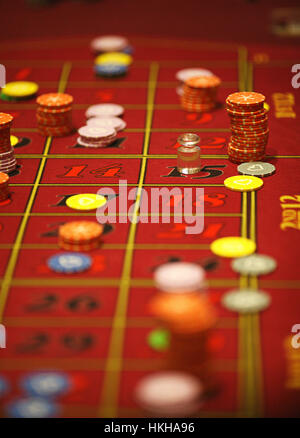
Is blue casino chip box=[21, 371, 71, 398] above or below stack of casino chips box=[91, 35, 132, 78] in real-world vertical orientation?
below

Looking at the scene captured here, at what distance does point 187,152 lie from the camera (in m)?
8.16

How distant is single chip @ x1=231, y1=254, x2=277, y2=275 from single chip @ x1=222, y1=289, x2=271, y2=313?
9.7 inches

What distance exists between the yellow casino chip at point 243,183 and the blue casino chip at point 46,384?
2928mm

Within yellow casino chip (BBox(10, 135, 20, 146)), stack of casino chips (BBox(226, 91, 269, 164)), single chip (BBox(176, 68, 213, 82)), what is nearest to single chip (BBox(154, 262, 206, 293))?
stack of casino chips (BBox(226, 91, 269, 164))

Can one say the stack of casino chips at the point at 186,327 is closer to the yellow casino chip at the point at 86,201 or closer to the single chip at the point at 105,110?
the yellow casino chip at the point at 86,201

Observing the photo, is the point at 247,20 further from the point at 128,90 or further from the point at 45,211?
the point at 45,211

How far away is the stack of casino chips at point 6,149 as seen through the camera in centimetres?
807

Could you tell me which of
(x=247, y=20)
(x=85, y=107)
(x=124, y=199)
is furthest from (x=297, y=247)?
(x=247, y=20)

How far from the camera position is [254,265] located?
6.52m

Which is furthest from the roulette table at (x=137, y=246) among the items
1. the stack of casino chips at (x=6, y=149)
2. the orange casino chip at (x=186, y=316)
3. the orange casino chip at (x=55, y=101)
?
the orange casino chip at (x=186, y=316)

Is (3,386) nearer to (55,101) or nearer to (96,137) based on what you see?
(96,137)

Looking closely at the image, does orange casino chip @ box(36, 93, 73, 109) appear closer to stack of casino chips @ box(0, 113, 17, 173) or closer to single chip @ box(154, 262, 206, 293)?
stack of casino chips @ box(0, 113, 17, 173)

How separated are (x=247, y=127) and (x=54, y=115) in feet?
6.70

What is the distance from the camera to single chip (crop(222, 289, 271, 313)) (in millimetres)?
6027
